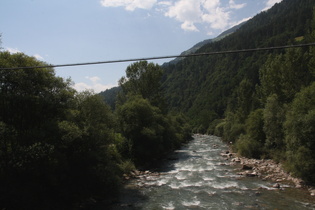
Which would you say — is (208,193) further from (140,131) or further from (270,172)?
(140,131)

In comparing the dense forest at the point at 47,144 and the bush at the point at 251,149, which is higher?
the dense forest at the point at 47,144

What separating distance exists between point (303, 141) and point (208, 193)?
1061cm

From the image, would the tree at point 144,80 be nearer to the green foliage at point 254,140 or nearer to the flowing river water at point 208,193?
the green foliage at point 254,140

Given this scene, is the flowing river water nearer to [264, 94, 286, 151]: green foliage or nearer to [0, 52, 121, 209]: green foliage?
[0, 52, 121, 209]: green foliage

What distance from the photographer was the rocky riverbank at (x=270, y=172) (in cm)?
2303

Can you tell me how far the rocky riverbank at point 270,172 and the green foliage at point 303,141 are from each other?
44.4 inches

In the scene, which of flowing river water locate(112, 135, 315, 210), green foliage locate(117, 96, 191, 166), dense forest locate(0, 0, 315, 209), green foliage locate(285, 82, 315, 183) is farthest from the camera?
green foliage locate(117, 96, 191, 166)

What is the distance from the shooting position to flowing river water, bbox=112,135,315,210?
18.6m

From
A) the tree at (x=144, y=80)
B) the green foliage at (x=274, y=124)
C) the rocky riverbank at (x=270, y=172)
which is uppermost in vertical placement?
the tree at (x=144, y=80)

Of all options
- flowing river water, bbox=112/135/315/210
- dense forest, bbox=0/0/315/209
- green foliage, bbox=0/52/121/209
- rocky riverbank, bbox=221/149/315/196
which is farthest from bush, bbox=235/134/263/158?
green foliage, bbox=0/52/121/209

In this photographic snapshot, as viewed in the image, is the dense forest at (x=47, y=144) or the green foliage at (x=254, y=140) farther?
the green foliage at (x=254, y=140)

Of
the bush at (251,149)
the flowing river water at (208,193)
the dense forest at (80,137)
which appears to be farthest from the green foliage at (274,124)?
the flowing river water at (208,193)

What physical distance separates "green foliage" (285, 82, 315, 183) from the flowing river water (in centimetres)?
215

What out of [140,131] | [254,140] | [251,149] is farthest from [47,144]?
[254,140]
